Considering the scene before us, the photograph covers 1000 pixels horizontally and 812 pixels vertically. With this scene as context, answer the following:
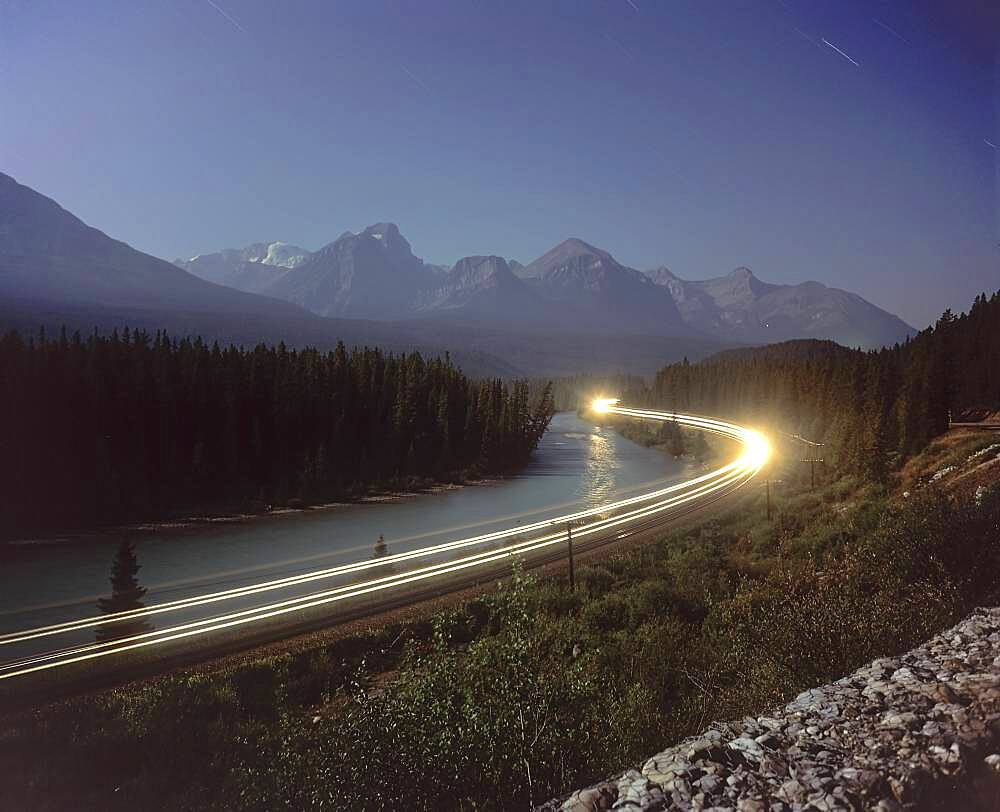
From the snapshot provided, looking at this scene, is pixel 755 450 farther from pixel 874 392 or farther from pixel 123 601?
pixel 123 601

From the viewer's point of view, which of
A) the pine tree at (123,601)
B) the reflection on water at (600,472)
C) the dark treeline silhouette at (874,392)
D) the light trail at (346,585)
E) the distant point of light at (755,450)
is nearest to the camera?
the light trail at (346,585)

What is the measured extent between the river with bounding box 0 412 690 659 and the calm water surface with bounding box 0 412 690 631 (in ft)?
0.25

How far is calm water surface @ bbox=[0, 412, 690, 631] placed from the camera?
3259cm

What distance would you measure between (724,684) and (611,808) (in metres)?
5.80

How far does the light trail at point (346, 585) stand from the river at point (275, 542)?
9.28ft

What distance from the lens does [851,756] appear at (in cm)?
454

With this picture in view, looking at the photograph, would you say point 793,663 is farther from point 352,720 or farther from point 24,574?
point 24,574

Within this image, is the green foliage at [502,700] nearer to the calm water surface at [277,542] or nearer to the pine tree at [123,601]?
the pine tree at [123,601]

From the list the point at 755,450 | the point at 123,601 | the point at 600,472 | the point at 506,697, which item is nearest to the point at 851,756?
the point at 506,697

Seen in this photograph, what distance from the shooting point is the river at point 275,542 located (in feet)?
107

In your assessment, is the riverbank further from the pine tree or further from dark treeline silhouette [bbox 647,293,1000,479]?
dark treeline silhouette [bbox 647,293,1000,479]

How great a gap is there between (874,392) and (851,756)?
6555cm

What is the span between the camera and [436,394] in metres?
81.2

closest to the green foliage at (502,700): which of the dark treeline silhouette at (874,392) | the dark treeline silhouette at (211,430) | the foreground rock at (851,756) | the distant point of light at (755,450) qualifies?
the foreground rock at (851,756)
